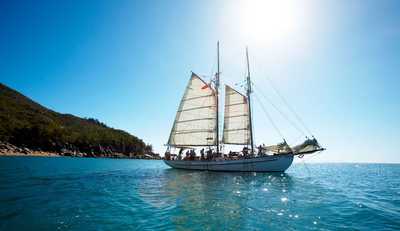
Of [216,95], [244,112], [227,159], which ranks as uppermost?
[216,95]

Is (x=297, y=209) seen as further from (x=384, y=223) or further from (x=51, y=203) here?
(x=51, y=203)

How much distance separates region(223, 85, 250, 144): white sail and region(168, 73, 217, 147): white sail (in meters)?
2.78

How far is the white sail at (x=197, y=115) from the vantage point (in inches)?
1880

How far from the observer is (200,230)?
1006 centimetres

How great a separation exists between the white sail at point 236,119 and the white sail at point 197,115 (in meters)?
2.78

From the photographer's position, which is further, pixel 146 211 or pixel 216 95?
pixel 216 95

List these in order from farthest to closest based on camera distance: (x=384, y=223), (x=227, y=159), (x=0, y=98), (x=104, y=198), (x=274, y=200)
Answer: (x=0, y=98) → (x=227, y=159) → (x=274, y=200) → (x=104, y=198) → (x=384, y=223)

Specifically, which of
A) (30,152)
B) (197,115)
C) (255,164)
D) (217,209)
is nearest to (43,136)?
(30,152)

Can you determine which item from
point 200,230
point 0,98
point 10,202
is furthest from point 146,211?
point 0,98

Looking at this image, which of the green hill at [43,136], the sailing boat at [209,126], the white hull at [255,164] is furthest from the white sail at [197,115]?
the green hill at [43,136]

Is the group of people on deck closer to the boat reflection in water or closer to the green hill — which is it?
the boat reflection in water

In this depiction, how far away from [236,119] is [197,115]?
7799 mm

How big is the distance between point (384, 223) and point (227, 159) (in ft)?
Answer: 102

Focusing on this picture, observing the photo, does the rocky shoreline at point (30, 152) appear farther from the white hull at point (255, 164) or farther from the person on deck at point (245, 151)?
the person on deck at point (245, 151)
